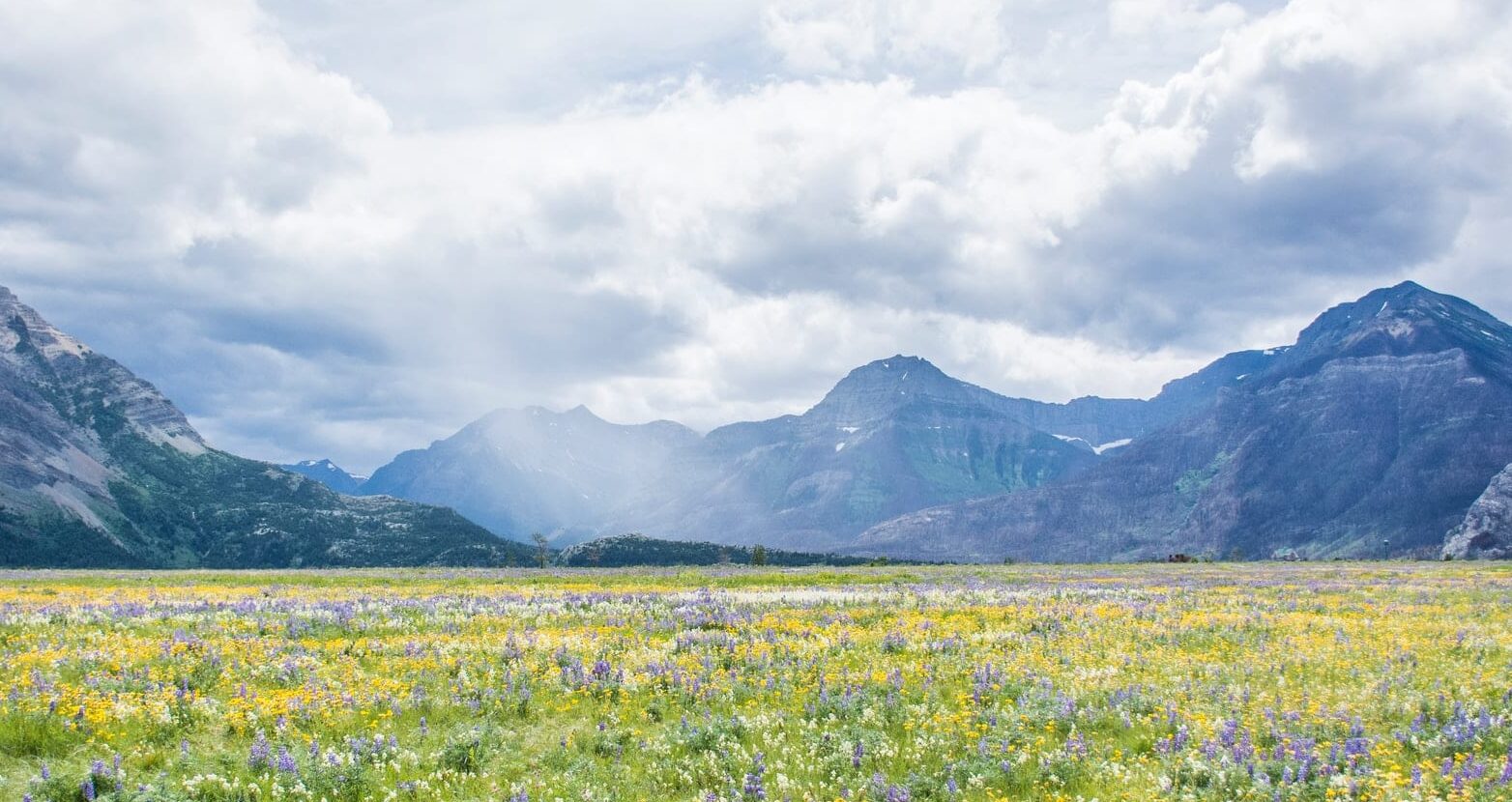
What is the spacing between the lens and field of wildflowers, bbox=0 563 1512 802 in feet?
34.2

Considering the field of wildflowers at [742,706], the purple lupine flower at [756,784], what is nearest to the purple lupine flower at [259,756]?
the field of wildflowers at [742,706]

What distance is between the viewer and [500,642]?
754 inches

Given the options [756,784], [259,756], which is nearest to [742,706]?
[756,784]

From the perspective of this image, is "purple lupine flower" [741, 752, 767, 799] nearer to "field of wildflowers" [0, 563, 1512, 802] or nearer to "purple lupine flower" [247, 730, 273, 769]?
"field of wildflowers" [0, 563, 1512, 802]

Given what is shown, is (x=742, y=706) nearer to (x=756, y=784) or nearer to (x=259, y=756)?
(x=756, y=784)

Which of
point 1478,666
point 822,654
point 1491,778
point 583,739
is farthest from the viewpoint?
point 822,654

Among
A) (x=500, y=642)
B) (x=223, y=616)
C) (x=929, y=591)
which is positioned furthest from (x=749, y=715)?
(x=929, y=591)

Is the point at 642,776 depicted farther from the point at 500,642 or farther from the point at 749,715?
the point at 500,642

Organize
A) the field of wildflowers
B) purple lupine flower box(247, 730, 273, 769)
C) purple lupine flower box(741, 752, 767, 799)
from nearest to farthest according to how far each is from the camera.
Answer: purple lupine flower box(741, 752, 767, 799)
the field of wildflowers
purple lupine flower box(247, 730, 273, 769)

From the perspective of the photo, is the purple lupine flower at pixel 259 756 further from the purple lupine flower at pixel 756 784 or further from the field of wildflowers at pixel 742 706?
the purple lupine flower at pixel 756 784

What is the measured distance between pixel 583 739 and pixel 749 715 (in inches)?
105

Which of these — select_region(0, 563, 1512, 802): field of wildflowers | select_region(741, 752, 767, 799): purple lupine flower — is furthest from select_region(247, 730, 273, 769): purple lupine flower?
select_region(741, 752, 767, 799): purple lupine flower

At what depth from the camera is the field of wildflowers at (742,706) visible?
10430 millimetres

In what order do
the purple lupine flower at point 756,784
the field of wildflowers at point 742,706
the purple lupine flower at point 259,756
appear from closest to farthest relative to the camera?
the purple lupine flower at point 756,784
the field of wildflowers at point 742,706
the purple lupine flower at point 259,756
